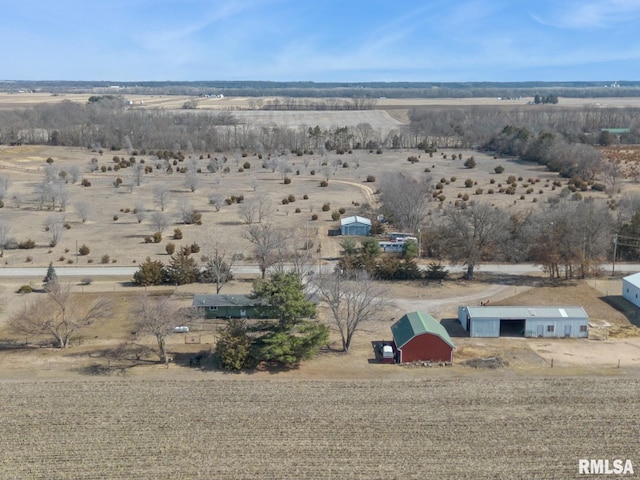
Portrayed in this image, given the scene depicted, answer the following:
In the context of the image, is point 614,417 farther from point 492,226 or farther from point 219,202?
point 219,202

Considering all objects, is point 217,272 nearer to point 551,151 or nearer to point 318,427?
point 318,427

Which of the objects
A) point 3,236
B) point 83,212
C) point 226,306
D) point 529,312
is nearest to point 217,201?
point 83,212

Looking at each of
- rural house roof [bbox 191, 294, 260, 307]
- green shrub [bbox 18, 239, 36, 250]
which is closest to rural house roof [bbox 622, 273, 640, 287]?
rural house roof [bbox 191, 294, 260, 307]

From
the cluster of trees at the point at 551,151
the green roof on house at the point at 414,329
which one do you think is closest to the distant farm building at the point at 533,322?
the green roof on house at the point at 414,329

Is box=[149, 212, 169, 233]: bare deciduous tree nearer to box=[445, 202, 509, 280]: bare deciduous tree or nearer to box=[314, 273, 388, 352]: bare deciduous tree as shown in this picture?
box=[314, 273, 388, 352]: bare deciduous tree

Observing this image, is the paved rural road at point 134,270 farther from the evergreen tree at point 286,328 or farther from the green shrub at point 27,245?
the evergreen tree at point 286,328

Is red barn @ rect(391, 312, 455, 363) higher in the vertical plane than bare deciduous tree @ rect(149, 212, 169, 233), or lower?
lower
